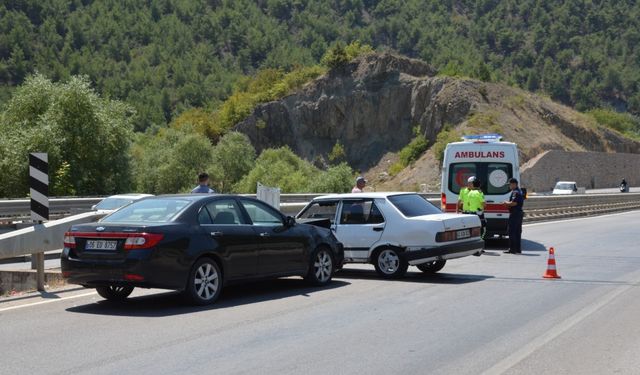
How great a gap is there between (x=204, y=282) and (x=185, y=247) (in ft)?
2.01

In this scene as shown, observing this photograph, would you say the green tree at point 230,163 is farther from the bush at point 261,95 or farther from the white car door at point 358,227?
the white car door at point 358,227

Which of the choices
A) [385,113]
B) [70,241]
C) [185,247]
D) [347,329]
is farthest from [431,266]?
[385,113]

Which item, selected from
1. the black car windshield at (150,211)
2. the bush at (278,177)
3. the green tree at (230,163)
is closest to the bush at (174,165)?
the green tree at (230,163)

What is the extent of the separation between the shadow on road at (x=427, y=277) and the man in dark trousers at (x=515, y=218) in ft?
16.1

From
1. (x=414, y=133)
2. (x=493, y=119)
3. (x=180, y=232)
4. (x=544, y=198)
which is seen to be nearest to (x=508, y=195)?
(x=180, y=232)

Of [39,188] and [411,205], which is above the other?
[39,188]

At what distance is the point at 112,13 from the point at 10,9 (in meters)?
22.7

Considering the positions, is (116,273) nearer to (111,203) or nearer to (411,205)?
(411,205)

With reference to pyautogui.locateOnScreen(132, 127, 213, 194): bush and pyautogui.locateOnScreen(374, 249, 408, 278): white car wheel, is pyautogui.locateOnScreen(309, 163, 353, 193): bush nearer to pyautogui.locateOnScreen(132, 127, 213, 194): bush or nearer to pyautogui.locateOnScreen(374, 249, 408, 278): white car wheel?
pyautogui.locateOnScreen(132, 127, 213, 194): bush

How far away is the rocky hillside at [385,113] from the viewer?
90500mm

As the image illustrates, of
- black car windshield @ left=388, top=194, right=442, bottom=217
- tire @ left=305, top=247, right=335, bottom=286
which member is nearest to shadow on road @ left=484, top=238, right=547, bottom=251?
black car windshield @ left=388, top=194, right=442, bottom=217

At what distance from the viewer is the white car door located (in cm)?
1403

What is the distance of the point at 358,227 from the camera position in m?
14.2

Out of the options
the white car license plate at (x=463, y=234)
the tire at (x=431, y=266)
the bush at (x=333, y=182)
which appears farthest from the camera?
the bush at (x=333, y=182)
